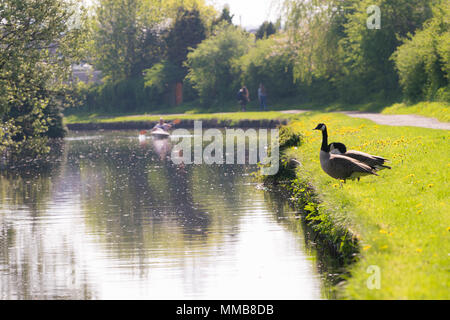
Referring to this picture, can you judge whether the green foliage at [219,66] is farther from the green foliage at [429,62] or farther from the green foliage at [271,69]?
the green foliage at [429,62]

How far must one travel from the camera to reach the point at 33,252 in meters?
13.0

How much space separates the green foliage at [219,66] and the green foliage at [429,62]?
2306 centimetres

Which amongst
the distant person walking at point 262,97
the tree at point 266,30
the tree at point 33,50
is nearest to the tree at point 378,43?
the distant person walking at point 262,97

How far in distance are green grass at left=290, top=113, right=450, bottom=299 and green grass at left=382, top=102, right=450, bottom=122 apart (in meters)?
10.0

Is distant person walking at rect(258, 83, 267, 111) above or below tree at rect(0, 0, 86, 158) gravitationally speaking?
below

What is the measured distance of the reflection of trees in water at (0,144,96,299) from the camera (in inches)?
413

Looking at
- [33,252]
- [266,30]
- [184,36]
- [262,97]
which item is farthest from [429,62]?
[266,30]

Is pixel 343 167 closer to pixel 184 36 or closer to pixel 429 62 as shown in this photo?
pixel 429 62

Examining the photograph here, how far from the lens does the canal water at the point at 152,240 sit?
10.4 metres

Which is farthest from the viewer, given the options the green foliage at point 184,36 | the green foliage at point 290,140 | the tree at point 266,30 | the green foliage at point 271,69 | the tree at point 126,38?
the tree at point 266,30

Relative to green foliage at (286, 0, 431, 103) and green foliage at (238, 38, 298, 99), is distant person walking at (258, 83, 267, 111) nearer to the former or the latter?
green foliage at (238, 38, 298, 99)

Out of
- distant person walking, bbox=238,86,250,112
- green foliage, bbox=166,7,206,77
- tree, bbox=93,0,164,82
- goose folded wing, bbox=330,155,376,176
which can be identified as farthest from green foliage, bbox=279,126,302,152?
tree, bbox=93,0,164,82

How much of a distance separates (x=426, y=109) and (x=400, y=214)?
2389 centimetres

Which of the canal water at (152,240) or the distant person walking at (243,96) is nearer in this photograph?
the canal water at (152,240)
